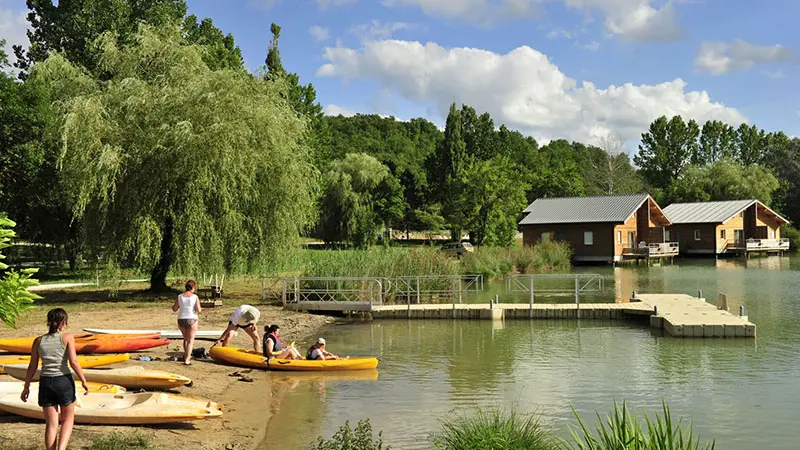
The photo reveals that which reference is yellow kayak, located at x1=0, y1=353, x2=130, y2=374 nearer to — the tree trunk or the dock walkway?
the tree trunk

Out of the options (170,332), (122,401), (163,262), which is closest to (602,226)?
(163,262)

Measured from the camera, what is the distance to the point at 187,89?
22172 mm

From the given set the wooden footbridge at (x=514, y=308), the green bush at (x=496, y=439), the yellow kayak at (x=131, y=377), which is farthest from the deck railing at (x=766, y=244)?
the green bush at (x=496, y=439)

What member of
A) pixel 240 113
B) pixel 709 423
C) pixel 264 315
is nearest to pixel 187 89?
pixel 240 113

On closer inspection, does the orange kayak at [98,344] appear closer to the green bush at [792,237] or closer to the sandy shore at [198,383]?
the sandy shore at [198,383]

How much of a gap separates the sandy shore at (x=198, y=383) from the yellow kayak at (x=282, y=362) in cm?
23

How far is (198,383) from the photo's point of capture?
40.8ft

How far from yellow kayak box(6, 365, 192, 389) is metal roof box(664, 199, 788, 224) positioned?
54568 mm

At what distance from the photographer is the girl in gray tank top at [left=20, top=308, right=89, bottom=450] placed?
7.37 metres

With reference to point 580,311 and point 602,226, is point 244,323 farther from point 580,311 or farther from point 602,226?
point 602,226

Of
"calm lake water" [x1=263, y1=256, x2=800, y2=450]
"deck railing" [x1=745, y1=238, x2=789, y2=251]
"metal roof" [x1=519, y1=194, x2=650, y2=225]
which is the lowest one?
"calm lake water" [x1=263, y1=256, x2=800, y2=450]

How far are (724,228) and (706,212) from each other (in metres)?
1.98

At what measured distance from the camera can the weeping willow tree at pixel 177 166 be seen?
21.4 m

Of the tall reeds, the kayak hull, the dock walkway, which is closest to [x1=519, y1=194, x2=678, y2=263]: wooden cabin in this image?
the tall reeds
